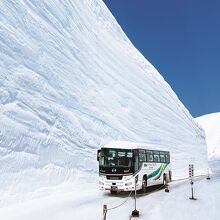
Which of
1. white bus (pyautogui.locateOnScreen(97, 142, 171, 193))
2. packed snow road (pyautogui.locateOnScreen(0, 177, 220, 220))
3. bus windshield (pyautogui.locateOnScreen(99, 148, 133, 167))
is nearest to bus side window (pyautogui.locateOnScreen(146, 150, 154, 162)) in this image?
white bus (pyautogui.locateOnScreen(97, 142, 171, 193))

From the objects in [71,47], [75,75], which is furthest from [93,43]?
[75,75]

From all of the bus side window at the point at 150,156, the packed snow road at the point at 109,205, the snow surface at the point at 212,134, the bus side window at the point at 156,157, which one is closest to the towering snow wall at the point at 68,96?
the packed snow road at the point at 109,205

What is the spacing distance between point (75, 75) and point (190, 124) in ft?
98.9

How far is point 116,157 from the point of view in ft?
65.4

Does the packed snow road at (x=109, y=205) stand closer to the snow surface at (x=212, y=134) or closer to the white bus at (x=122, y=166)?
the white bus at (x=122, y=166)

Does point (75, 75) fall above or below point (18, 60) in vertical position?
above

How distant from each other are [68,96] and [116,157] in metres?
10.2

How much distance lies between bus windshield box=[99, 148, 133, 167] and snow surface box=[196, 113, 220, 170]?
83288mm

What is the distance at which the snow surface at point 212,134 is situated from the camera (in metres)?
107

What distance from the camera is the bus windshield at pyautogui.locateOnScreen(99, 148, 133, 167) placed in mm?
19797

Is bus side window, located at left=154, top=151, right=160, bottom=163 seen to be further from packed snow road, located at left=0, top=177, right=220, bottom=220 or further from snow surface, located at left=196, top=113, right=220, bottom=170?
snow surface, located at left=196, top=113, right=220, bottom=170

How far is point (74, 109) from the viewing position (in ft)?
93.2

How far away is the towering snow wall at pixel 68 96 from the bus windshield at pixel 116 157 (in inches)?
154

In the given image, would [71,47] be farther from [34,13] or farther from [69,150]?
[69,150]
